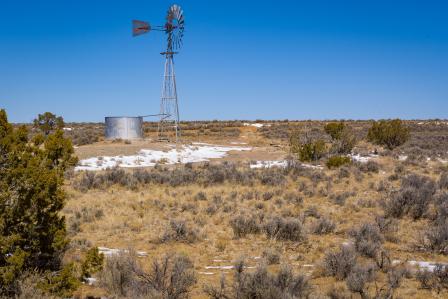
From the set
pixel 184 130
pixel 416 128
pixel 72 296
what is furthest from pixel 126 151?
pixel 416 128

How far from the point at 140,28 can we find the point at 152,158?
10605 millimetres

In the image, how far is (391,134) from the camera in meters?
31.5

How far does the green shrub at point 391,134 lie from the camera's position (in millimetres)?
31453

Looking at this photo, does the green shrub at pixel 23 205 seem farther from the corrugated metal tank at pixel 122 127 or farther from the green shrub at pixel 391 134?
the corrugated metal tank at pixel 122 127

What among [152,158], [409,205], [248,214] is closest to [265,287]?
[248,214]

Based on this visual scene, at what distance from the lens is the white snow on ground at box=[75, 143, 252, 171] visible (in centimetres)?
2305

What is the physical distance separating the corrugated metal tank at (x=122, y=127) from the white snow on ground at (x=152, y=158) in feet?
18.1

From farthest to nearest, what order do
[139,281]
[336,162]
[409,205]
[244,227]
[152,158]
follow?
[152,158] → [336,162] → [409,205] → [244,227] → [139,281]

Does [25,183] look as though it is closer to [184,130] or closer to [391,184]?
[391,184]

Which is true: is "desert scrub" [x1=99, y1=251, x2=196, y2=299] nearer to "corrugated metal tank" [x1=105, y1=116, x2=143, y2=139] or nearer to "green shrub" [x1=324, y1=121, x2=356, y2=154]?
"green shrub" [x1=324, y1=121, x2=356, y2=154]

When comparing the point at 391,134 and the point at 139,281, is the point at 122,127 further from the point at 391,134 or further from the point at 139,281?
the point at 139,281

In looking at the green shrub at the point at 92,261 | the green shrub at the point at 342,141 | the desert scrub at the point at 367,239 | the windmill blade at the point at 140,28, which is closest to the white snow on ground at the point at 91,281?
the green shrub at the point at 92,261

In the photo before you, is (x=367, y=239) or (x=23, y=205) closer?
(x=23, y=205)

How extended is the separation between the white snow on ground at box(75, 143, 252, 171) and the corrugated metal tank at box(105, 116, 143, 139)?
18.1 feet
